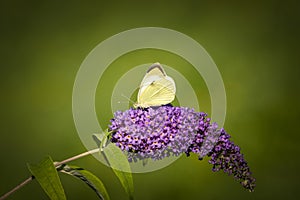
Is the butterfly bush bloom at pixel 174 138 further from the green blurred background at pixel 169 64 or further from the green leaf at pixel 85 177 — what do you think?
the green blurred background at pixel 169 64

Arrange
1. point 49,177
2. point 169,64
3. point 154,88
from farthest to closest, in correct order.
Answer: point 169,64
point 154,88
point 49,177

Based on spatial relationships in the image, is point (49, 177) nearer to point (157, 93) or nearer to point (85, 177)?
point (85, 177)

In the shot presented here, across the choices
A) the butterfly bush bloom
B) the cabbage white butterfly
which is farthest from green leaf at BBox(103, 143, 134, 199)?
the cabbage white butterfly

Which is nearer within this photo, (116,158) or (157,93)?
(116,158)

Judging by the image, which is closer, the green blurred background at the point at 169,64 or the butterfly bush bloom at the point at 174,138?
the butterfly bush bloom at the point at 174,138

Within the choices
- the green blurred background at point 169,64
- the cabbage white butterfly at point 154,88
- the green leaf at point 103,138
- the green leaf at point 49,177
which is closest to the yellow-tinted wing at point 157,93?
the cabbage white butterfly at point 154,88

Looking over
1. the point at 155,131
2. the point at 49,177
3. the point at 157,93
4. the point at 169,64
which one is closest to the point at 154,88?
the point at 157,93

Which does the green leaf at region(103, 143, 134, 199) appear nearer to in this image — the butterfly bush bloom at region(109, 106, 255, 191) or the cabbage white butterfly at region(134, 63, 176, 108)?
the butterfly bush bloom at region(109, 106, 255, 191)

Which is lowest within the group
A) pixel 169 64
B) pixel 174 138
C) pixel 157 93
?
pixel 174 138
